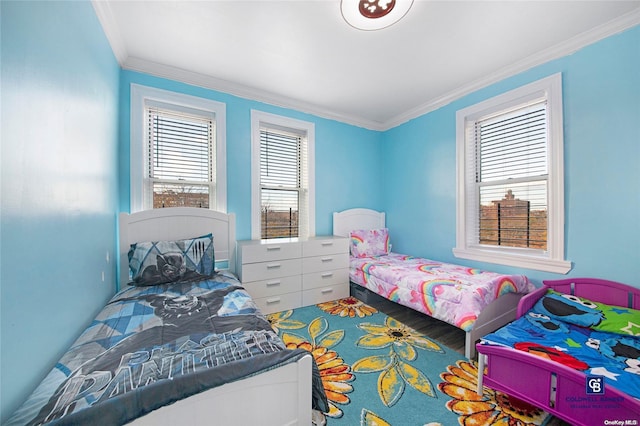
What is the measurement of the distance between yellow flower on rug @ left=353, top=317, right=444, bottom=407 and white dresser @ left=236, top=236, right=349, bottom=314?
732mm

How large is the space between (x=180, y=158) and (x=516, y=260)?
3.67 meters

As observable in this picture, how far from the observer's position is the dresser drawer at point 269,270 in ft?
8.05

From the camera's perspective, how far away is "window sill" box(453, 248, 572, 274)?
2096 millimetres

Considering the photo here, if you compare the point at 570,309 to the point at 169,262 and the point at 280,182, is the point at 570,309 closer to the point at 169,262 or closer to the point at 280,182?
the point at 280,182

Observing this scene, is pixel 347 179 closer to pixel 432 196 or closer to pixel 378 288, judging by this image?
pixel 432 196

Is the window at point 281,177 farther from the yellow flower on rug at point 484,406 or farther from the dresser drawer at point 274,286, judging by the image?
the yellow flower on rug at point 484,406

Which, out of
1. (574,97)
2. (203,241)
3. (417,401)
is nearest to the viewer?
(417,401)

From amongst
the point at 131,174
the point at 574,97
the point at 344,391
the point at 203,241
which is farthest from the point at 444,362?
the point at 131,174

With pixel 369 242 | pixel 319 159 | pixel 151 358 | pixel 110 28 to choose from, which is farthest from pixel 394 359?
pixel 110 28

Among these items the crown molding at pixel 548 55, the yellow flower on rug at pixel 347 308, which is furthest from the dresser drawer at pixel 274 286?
the crown molding at pixel 548 55

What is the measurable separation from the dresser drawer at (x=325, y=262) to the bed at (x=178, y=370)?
3.53ft

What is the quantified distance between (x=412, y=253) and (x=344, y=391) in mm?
2374

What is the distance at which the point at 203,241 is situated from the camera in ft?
7.37

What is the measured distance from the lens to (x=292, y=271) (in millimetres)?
2701
